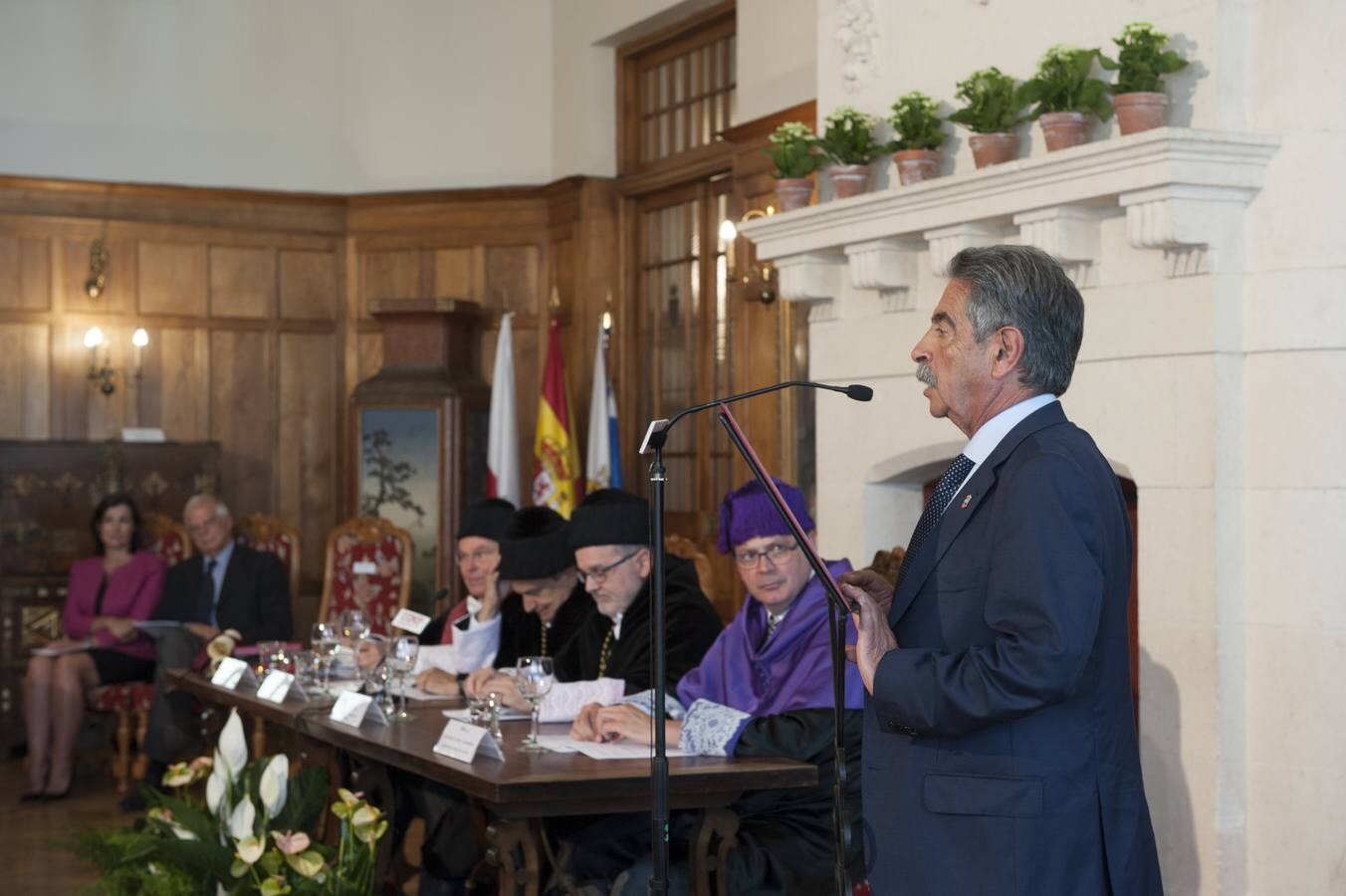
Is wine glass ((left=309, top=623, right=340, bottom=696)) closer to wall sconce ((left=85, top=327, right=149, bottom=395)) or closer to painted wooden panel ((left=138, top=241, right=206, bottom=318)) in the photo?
wall sconce ((left=85, top=327, right=149, bottom=395))

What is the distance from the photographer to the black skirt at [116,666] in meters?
7.73

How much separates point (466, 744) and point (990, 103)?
2.29m

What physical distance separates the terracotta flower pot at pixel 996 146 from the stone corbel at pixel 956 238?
176 millimetres

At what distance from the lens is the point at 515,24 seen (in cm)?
951

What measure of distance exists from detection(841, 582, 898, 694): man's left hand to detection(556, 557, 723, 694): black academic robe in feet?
6.41

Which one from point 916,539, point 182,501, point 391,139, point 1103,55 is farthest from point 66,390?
point 916,539

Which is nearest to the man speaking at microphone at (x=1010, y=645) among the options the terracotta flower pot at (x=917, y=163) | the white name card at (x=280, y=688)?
the terracotta flower pot at (x=917, y=163)

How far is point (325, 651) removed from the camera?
16.5 ft

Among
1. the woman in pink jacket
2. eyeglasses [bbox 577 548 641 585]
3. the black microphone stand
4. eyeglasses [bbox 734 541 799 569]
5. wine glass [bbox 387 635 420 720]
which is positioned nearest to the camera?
the black microphone stand

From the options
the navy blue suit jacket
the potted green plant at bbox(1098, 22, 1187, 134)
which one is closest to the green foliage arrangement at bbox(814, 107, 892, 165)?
the potted green plant at bbox(1098, 22, 1187, 134)

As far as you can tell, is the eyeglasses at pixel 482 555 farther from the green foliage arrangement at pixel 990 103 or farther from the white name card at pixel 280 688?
the green foliage arrangement at pixel 990 103

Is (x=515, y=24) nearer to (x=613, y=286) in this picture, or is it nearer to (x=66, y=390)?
(x=613, y=286)

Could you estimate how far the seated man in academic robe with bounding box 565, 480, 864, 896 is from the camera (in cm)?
365

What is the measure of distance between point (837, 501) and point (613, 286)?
3672mm
